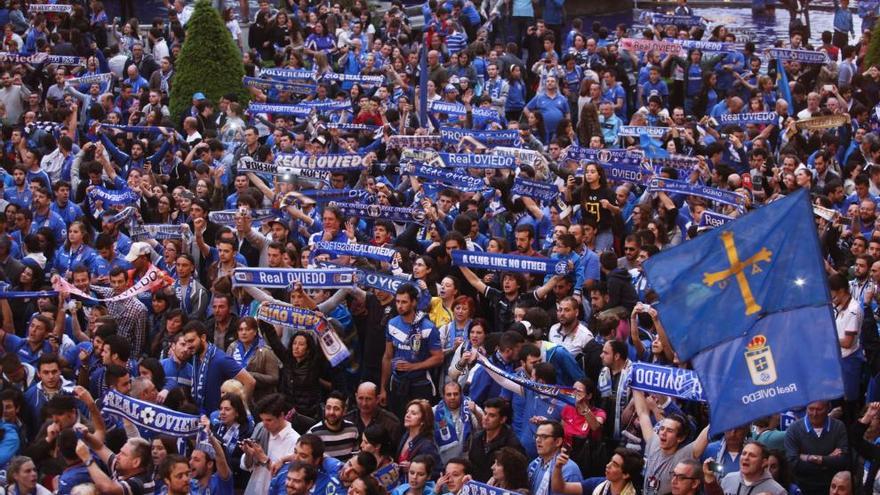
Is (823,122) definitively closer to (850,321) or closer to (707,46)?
(707,46)

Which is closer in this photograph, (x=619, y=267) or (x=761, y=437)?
(x=761, y=437)

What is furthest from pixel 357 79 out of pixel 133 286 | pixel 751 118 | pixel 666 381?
pixel 666 381

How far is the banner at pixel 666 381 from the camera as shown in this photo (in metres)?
11.8

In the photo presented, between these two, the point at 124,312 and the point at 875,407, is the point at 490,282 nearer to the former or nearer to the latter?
the point at 124,312

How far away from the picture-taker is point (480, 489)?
10.8 metres

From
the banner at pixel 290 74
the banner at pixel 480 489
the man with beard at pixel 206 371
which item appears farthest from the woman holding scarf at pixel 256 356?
the banner at pixel 290 74

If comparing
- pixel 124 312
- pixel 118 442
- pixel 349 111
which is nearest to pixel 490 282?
pixel 124 312

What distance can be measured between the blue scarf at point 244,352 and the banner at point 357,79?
10.2 meters

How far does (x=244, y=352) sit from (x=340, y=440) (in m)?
1.95

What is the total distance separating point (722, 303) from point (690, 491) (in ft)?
5.12

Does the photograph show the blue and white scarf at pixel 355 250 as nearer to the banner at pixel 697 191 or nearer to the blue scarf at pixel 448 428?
the blue scarf at pixel 448 428

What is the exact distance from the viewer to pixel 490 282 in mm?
15148

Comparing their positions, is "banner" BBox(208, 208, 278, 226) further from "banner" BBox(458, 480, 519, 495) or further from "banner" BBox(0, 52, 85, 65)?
"banner" BBox(0, 52, 85, 65)

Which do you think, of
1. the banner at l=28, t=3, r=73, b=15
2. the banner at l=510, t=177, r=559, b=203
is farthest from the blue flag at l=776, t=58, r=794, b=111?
the banner at l=28, t=3, r=73, b=15
